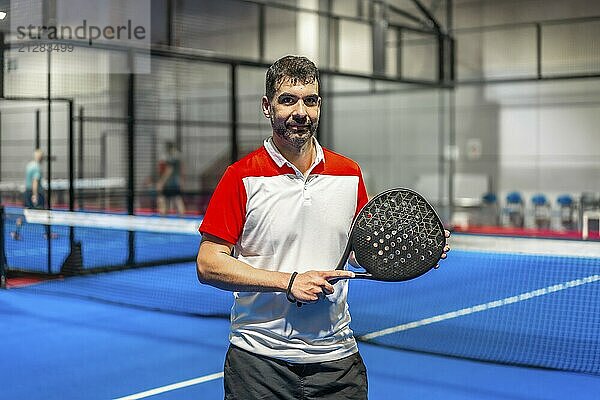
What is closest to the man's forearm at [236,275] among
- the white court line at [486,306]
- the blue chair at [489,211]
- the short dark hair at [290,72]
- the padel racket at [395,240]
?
the padel racket at [395,240]

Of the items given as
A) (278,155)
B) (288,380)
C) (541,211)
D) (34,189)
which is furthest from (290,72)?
(541,211)

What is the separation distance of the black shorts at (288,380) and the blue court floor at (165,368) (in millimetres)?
3146

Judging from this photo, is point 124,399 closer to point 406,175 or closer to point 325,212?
point 325,212

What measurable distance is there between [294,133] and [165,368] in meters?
4.43

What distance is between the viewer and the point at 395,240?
2.68m

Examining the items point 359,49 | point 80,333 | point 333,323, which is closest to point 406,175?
point 359,49

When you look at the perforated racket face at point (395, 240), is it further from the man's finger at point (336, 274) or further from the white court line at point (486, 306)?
the white court line at point (486, 306)

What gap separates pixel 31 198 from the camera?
41.5 ft

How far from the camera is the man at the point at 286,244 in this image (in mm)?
2703

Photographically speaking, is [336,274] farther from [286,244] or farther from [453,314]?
[453,314]

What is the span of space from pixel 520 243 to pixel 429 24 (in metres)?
11.7

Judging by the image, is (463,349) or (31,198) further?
(31,198)

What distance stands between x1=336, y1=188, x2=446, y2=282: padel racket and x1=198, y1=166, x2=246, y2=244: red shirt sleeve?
1.18ft

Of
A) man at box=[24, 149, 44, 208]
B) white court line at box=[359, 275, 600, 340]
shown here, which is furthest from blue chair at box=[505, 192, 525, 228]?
man at box=[24, 149, 44, 208]
